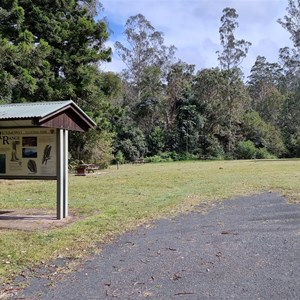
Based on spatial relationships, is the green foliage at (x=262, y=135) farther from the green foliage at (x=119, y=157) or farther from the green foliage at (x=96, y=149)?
the green foliage at (x=96, y=149)

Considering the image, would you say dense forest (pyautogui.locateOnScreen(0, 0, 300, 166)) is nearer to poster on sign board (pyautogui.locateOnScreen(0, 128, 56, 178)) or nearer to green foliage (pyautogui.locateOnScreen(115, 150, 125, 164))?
green foliage (pyautogui.locateOnScreen(115, 150, 125, 164))

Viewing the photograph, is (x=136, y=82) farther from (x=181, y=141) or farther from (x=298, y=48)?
(x=298, y=48)

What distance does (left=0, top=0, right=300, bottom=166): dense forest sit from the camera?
20.0 metres

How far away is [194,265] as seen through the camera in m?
4.54

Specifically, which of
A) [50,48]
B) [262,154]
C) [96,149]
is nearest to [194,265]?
[50,48]

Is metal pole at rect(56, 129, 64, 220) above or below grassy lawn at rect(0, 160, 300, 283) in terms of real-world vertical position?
above

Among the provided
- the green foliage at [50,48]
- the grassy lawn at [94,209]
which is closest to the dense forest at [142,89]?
the green foliage at [50,48]

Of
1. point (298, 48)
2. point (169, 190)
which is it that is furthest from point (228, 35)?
point (169, 190)

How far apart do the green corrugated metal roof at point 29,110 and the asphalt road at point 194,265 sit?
2.75 meters

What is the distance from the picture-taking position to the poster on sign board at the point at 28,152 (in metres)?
7.75

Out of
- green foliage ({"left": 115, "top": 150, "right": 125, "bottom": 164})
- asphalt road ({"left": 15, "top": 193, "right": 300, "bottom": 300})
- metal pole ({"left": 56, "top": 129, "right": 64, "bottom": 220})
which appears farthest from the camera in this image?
green foliage ({"left": 115, "top": 150, "right": 125, "bottom": 164})

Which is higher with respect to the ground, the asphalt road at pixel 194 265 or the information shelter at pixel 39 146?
the information shelter at pixel 39 146

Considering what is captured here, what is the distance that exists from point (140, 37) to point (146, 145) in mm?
19942

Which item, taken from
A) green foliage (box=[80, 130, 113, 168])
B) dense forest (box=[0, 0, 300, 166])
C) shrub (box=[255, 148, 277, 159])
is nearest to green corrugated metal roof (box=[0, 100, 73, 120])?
dense forest (box=[0, 0, 300, 166])
